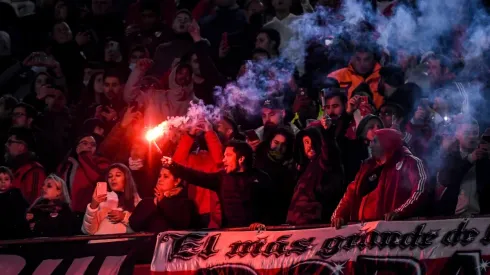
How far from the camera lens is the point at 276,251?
759 centimetres

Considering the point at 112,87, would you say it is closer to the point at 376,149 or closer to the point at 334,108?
Answer: the point at 334,108

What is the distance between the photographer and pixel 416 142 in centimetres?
812

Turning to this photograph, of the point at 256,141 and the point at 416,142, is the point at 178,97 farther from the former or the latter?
the point at 416,142

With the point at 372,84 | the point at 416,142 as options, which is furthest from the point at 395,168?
the point at 372,84

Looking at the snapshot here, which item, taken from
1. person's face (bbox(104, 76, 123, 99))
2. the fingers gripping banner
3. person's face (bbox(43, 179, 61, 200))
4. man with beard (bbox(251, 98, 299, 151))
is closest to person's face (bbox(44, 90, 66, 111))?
person's face (bbox(104, 76, 123, 99))

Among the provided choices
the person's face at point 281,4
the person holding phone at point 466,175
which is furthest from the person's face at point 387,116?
the person's face at point 281,4

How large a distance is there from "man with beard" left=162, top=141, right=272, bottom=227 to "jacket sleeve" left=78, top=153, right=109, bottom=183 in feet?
3.44

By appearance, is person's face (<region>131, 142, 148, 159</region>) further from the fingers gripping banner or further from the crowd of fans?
the fingers gripping banner

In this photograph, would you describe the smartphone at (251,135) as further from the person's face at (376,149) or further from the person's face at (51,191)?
the person's face at (51,191)

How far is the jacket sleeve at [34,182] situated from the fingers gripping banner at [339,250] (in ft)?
6.75

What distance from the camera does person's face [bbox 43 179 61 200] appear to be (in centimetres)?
906

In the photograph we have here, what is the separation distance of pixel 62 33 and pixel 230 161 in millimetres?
3246

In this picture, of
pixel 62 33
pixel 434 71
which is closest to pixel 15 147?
pixel 62 33

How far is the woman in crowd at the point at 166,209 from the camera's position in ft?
27.8
